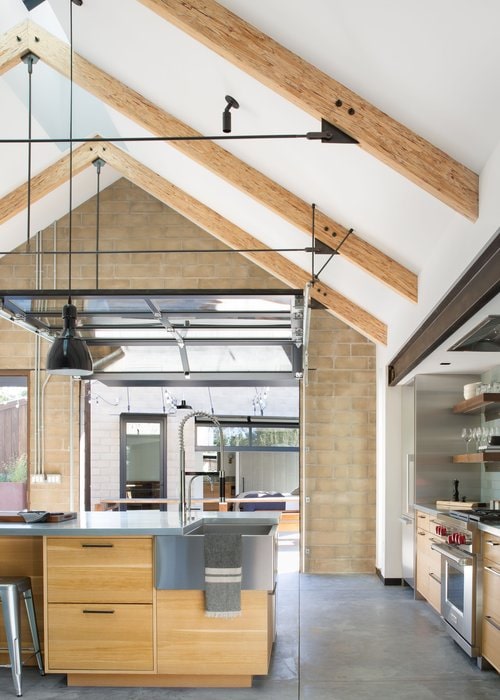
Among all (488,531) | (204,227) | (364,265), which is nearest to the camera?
(488,531)

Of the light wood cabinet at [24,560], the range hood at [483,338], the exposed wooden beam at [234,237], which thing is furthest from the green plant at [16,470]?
the range hood at [483,338]

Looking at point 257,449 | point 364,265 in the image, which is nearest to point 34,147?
point 364,265

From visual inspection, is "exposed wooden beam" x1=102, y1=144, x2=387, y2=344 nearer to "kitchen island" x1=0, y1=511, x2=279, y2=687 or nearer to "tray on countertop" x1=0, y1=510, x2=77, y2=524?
"tray on countertop" x1=0, y1=510, x2=77, y2=524

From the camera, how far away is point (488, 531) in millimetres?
5148

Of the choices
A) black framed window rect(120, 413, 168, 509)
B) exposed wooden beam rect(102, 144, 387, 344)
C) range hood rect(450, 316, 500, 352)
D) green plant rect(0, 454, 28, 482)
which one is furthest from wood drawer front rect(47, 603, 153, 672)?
black framed window rect(120, 413, 168, 509)

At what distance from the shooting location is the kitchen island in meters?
4.78

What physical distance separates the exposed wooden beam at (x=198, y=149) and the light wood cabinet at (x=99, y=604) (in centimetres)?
Result: 308

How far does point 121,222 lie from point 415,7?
698 centimetres

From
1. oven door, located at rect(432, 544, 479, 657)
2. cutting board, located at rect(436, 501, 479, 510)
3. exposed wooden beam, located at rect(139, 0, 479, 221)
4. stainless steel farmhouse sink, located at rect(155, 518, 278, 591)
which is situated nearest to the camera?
exposed wooden beam, located at rect(139, 0, 479, 221)

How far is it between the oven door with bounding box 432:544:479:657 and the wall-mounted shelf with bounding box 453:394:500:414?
112 centimetres

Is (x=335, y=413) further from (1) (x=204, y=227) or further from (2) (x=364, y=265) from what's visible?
(2) (x=364, y=265)

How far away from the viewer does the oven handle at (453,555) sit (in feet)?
18.0

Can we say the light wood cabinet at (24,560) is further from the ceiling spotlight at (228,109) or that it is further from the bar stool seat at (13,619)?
the ceiling spotlight at (228,109)

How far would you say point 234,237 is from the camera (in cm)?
917
